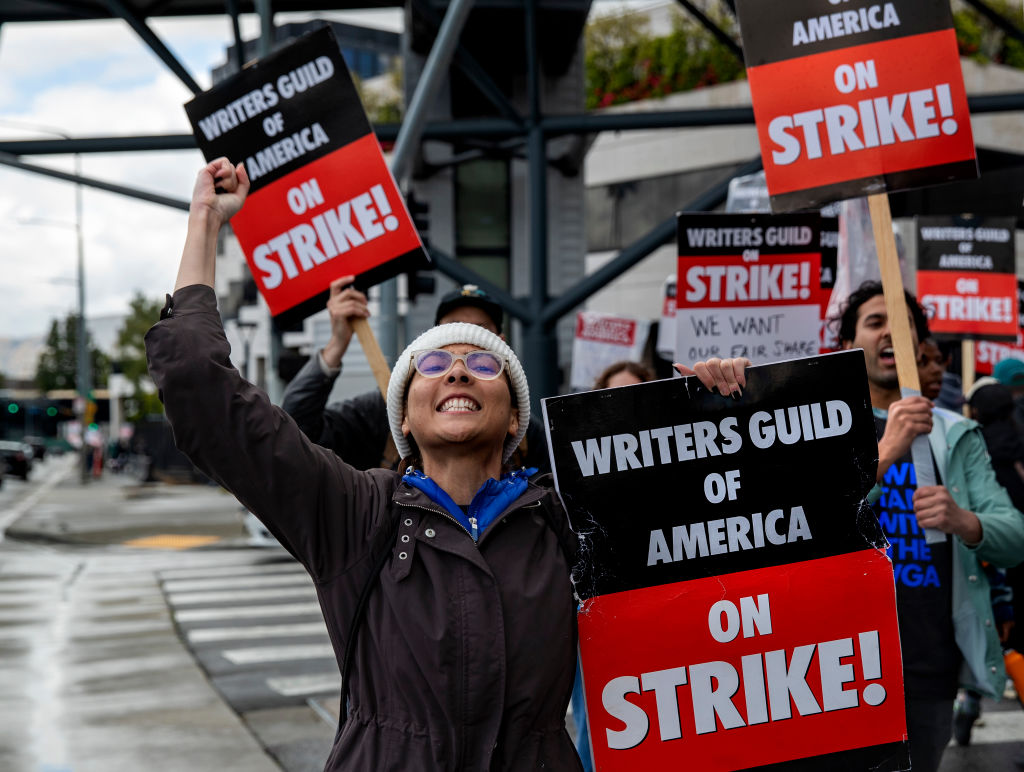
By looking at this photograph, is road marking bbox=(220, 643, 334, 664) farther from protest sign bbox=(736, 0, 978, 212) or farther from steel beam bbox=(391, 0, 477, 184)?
protest sign bbox=(736, 0, 978, 212)

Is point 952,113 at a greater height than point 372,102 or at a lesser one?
lesser

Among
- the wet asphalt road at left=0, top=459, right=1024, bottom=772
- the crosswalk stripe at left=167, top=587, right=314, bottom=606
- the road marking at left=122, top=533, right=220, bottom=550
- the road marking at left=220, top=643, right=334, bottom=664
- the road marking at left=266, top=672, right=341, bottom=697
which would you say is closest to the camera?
the wet asphalt road at left=0, top=459, right=1024, bottom=772

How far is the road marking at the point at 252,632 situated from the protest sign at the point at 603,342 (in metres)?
3.24

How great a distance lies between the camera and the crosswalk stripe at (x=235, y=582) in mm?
14070

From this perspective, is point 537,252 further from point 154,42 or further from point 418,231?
point 154,42

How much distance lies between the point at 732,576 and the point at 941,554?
125 centimetres

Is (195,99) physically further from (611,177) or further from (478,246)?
(611,177)

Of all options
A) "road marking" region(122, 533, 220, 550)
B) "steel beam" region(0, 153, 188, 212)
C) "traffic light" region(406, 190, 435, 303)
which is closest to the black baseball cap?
"traffic light" region(406, 190, 435, 303)

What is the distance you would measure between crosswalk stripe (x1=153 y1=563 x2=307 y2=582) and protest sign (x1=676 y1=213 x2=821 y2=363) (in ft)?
33.3

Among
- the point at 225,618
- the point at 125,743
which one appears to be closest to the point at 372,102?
the point at 225,618

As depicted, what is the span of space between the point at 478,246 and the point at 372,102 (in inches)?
627

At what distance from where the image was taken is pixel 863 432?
2652 mm

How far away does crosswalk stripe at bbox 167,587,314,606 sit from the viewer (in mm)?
13031

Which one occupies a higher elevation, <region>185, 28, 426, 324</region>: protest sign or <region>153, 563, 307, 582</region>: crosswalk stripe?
<region>185, 28, 426, 324</region>: protest sign
